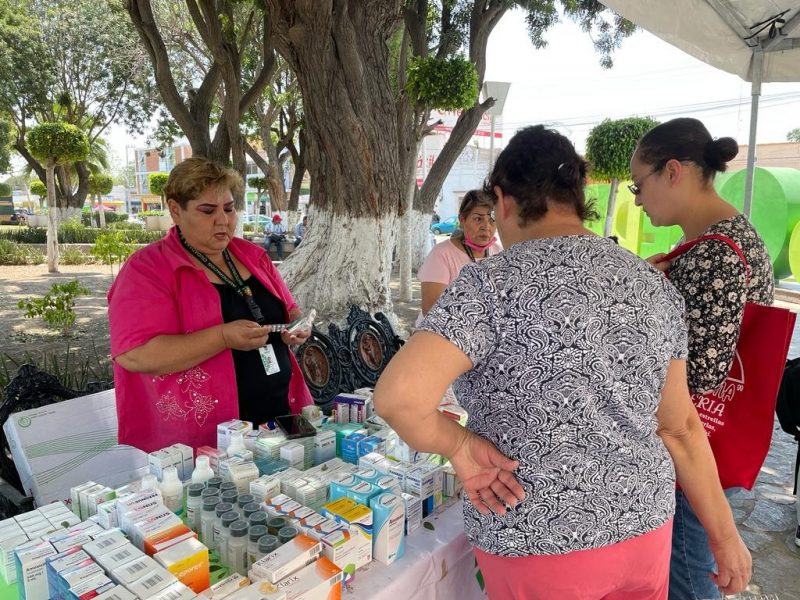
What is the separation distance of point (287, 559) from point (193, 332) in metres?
1.11

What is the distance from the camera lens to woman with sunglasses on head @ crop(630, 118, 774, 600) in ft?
5.12

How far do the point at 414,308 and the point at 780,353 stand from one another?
7.43m

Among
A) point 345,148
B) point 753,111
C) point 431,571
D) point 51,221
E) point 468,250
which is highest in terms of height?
point 753,111

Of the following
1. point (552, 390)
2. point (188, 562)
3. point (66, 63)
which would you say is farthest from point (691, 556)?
point (66, 63)

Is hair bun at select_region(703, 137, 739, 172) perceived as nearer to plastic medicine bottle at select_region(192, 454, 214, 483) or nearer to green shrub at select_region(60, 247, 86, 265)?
plastic medicine bottle at select_region(192, 454, 214, 483)

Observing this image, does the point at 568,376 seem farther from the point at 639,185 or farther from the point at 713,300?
the point at 639,185

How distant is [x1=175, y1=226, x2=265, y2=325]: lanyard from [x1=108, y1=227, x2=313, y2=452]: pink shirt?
50 millimetres

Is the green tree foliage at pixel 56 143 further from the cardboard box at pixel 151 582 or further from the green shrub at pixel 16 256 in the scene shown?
the cardboard box at pixel 151 582

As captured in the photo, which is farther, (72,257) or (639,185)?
(72,257)

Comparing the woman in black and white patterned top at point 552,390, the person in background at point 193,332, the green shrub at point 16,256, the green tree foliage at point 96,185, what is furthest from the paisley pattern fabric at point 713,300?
the green tree foliage at point 96,185

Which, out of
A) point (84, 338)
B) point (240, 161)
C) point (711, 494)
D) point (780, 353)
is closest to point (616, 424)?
point (711, 494)

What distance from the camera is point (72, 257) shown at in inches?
577

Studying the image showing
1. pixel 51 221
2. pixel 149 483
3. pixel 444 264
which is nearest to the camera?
pixel 149 483

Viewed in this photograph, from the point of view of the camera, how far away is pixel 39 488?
184 centimetres
